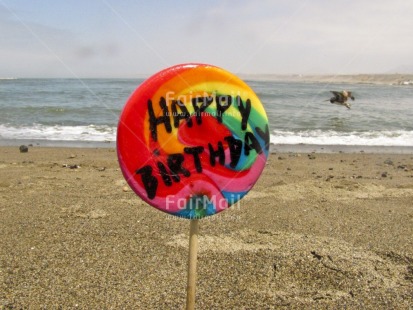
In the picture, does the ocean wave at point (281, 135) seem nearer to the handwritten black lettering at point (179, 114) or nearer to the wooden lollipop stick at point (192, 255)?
the wooden lollipop stick at point (192, 255)

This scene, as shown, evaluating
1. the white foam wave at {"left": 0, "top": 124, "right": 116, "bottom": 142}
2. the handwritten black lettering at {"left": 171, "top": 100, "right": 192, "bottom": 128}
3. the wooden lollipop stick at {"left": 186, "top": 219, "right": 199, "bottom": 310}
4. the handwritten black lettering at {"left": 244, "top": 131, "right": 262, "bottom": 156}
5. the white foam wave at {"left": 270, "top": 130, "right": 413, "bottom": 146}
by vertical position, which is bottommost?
the white foam wave at {"left": 0, "top": 124, "right": 116, "bottom": 142}

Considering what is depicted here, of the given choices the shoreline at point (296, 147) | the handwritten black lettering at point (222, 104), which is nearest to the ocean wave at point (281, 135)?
the shoreline at point (296, 147)

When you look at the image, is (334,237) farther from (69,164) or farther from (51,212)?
(69,164)

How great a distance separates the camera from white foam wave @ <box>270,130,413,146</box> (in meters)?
11.4

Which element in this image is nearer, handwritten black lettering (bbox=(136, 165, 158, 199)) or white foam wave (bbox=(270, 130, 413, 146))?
handwritten black lettering (bbox=(136, 165, 158, 199))

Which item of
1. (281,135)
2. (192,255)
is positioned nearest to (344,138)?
(281,135)

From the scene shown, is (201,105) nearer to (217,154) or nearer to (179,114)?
(179,114)

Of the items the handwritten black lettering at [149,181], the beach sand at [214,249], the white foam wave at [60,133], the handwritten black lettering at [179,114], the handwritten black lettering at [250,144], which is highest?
the handwritten black lettering at [179,114]

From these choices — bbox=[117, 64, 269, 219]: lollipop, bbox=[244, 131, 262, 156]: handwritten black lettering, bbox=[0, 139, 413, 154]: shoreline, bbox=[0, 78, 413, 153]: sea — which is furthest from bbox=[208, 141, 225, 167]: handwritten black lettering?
bbox=[0, 78, 413, 153]: sea

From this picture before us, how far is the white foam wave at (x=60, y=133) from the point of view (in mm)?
11373

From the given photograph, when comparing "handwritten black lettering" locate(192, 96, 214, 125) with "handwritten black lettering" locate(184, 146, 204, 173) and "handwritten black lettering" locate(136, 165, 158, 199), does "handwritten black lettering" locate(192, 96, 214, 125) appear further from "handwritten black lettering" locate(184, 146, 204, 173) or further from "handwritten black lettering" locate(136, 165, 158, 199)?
"handwritten black lettering" locate(136, 165, 158, 199)

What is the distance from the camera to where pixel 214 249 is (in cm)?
354

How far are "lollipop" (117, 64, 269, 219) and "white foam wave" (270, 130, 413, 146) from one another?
9.17 m

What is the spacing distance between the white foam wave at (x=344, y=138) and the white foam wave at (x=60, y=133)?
481 cm
